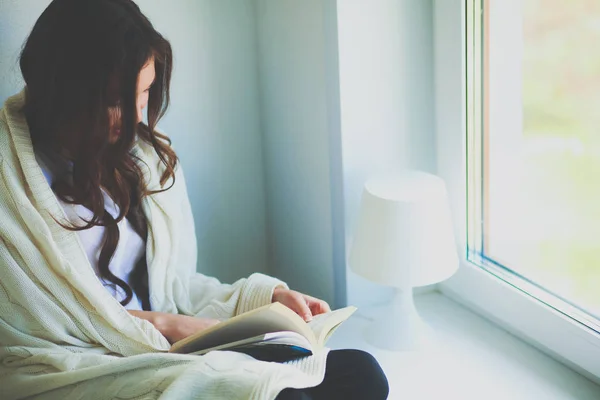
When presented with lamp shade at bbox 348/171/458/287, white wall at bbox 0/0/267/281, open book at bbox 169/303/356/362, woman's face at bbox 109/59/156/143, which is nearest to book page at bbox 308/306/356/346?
open book at bbox 169/303/356/362

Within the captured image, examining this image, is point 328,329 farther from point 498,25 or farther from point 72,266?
point 498,25

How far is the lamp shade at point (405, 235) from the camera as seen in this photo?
50.8 inches

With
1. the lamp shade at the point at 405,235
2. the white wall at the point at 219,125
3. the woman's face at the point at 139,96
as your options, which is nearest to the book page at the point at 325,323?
the lamp shade at the point at 405,235

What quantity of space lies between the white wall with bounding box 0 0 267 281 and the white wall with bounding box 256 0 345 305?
4 centimetres

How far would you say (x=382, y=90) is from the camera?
146 cm

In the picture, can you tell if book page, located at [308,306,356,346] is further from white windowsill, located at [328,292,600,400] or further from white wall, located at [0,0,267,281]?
white wall, located at [0,0,267,281]

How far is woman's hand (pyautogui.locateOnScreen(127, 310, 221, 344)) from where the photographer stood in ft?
3.90

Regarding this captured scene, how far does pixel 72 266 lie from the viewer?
1.08 metres

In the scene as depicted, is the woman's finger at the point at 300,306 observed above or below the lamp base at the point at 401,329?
above

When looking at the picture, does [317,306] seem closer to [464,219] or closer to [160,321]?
[160,321]

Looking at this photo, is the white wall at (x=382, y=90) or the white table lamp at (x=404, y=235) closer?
the white table lamp at (x=404, y=235)

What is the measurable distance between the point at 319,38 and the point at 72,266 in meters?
0.68

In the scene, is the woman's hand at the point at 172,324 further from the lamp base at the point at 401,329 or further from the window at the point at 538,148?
the window at the point at 538,148

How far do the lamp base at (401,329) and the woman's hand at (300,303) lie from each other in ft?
0.65
